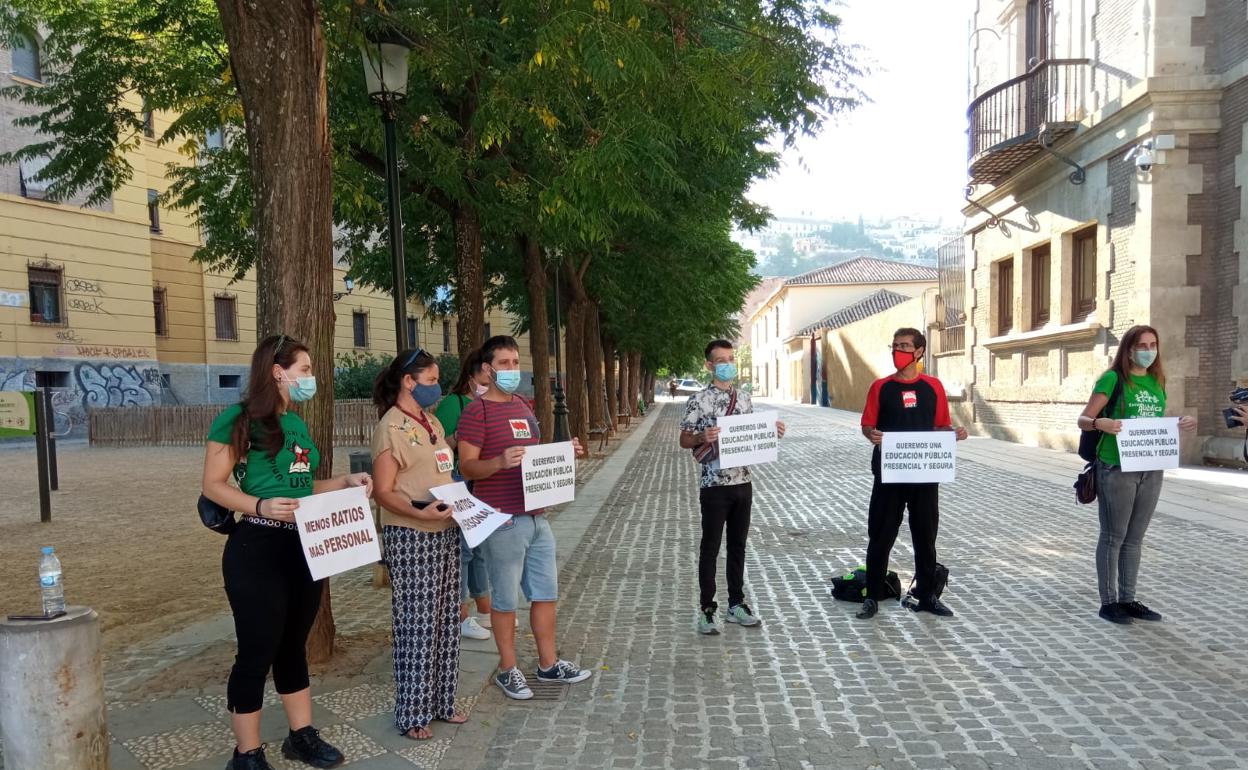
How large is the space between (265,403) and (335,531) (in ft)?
1.98

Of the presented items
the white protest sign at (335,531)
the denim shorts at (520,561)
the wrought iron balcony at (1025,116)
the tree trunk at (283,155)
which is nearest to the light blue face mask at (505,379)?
the denim shorts at (520,561)

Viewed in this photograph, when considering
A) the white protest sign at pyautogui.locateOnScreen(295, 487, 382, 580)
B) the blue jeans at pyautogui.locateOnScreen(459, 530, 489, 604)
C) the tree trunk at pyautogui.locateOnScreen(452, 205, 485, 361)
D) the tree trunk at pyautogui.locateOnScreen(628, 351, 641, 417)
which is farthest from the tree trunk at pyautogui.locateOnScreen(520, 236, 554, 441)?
the tree trunk at pyautogui.locateOnScreen(628, 351, 641, 417)

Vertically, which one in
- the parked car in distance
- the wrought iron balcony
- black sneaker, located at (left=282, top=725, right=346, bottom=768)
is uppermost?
the wrought iron balcony

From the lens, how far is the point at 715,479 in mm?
5039

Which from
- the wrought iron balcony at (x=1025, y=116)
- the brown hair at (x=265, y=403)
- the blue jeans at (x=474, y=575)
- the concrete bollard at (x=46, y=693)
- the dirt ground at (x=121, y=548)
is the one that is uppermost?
the wrought iron balcony at (x=1025, y=116)

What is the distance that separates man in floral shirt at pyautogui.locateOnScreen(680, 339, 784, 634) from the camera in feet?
16.5

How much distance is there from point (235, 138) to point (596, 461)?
30.1 ft

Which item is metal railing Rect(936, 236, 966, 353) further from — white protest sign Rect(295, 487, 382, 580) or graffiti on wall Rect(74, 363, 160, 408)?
graffiti on wall Rect(74, 363, 160, 408)

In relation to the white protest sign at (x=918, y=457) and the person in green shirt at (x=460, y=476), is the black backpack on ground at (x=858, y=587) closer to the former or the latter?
the white protest sign at (x=918, y=457)

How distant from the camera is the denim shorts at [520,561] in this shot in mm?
4020

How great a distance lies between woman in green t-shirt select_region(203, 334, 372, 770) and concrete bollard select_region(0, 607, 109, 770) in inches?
19.6

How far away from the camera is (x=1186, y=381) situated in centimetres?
1331

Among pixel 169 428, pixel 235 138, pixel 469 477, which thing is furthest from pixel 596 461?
pixel 169 428

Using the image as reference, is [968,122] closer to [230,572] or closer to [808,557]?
[808,557]
